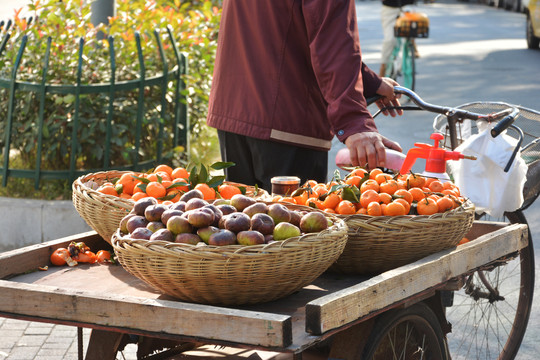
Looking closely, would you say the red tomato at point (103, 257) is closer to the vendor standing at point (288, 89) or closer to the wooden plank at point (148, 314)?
the wooden plank at point (148, 314)

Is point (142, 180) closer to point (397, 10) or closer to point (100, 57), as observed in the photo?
point (100, 57)

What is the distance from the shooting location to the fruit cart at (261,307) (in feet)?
7.69

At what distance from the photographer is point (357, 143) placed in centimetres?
347

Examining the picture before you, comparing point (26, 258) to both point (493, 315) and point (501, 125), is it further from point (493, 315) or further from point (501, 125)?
point (493, 315)

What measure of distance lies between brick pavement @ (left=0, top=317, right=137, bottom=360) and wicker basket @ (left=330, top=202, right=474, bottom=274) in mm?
2192

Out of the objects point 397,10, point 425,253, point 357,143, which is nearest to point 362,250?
point 425,253

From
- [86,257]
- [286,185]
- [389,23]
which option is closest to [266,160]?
[286,185]

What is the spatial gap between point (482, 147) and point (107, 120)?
3.38m

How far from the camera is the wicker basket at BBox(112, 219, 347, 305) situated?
2457mm

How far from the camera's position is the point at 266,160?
12.7 ft

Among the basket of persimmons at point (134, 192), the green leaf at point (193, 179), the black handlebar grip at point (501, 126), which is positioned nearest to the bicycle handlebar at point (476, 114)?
the black handlebar grip at point (501, 126)

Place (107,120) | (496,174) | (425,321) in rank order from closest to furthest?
(425,321)
(496,174)
(107,120)

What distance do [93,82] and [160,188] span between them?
3.78 meters

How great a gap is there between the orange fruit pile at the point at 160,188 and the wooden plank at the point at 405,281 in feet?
2.43
